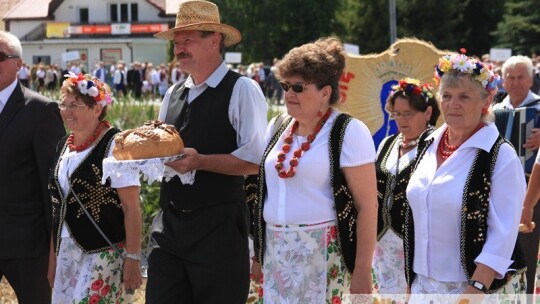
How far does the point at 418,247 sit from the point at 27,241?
2.46 meters

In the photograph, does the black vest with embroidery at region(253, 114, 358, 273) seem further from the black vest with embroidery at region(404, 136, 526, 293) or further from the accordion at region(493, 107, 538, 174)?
the accordion at region(493, 107, 538, 174)

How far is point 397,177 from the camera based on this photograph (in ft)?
18.3

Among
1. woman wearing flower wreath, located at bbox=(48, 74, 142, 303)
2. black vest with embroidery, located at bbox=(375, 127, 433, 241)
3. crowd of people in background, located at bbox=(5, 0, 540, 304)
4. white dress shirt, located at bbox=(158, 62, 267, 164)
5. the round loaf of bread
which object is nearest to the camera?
crowd of people in background, located at bbox=(5, 0, 540, 304)

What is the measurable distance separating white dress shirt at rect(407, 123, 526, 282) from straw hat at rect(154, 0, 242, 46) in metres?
1.37

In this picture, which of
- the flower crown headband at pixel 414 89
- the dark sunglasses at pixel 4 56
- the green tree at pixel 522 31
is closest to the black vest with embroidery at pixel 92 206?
the dark sunglasses at pixel 4 56

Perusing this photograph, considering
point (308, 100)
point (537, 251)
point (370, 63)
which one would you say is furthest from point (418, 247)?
point (370, 63)

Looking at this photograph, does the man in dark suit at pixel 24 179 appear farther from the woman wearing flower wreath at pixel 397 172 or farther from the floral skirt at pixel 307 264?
the woman wearing flower wreath at pixel 397 172

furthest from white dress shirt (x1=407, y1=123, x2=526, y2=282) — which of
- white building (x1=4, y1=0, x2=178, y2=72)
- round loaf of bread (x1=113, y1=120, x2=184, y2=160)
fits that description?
white building (x1=4, y1=0, x2=178, y2=72)

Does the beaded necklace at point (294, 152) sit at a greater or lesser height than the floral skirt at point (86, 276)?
greater

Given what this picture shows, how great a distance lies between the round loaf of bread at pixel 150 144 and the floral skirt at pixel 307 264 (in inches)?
25.6

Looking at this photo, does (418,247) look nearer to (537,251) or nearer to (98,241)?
(98,241)

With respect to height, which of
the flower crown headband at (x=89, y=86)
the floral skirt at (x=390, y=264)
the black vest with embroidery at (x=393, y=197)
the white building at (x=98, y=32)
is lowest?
the white building at (x=98, y=32)

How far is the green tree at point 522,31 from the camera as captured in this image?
48.6 m

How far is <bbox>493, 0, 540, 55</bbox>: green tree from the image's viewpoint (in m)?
48.6
